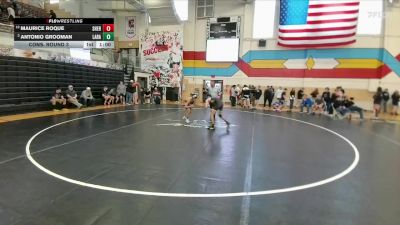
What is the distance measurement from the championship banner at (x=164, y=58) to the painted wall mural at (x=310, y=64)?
1.42 meters

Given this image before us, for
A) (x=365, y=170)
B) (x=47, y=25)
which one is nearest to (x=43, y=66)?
(x=47, y=25)

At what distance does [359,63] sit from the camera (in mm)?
19375

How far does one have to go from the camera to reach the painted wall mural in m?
19.1

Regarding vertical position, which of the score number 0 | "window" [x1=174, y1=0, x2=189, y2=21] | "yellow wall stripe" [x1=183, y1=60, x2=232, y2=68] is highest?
"window" [x1=174, y1=0, x2=189, y2=21]

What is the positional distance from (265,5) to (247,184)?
19.1 meters

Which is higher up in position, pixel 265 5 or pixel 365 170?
pixel 265 5

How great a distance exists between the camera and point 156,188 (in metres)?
4.12

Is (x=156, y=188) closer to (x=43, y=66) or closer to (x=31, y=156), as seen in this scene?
(x=31, y=156)

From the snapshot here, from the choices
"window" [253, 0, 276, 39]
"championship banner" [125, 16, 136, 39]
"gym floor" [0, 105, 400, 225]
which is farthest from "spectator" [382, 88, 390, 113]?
"championship banner" [125, 16, 136, 39]

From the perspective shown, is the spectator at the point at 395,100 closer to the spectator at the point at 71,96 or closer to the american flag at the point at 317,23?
the american flag at the point at 317,23

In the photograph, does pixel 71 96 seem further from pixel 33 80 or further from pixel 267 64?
pixel 267 64

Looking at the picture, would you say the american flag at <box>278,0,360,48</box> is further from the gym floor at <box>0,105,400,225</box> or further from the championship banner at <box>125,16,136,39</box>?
the gym floor at <box>0,105,400,225</box>
